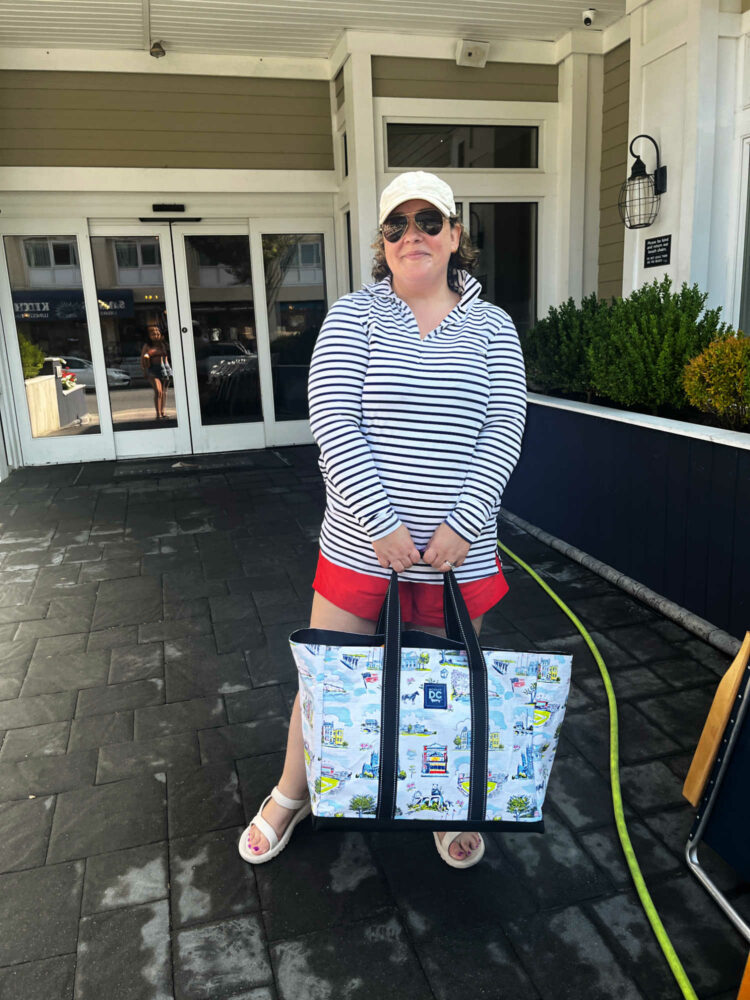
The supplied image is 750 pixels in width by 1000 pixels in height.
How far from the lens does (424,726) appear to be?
60.7 inches

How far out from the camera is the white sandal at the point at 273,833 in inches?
77.5

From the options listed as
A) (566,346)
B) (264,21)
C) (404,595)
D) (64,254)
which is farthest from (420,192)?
(64,254)

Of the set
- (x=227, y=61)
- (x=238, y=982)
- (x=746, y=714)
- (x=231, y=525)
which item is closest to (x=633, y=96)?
(x=227, y=61)

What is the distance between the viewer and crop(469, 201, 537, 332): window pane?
21.0ft

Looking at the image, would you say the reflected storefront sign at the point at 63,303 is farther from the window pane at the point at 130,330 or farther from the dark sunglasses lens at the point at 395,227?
the dark sunglasses lens at the point at 395,227

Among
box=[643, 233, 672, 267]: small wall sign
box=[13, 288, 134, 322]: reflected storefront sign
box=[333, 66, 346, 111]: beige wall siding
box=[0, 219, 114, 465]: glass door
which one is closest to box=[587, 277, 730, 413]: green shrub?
box=[643, 233, 672, 267]: small wall sign

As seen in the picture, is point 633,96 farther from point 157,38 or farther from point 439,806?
point 439,806

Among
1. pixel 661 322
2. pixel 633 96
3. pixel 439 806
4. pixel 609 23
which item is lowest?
pixel 439 806

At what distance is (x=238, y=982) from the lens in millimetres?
1620

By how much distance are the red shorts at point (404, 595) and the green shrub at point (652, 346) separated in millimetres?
2325

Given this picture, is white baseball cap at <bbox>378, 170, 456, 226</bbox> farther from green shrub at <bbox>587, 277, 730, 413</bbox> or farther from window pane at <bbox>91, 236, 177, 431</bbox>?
window pane at <bbox>91, 236, 177, 431</bbox>

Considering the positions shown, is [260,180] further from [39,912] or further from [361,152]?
[39,912]

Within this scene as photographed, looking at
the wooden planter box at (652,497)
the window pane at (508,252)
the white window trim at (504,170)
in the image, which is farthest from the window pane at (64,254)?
the wooden planter box at (652,497)

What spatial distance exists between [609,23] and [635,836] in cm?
605
